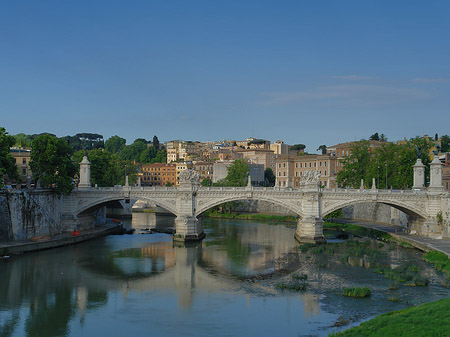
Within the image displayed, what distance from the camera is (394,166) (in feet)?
188

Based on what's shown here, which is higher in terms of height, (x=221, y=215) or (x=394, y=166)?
(x=394, y=166)

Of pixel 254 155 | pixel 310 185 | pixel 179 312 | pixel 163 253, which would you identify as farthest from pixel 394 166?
pixel 254 155

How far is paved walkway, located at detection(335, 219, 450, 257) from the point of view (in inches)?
1453

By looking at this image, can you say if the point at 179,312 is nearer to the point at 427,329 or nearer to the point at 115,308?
the point at 115,308

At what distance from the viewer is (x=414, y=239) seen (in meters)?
41.4

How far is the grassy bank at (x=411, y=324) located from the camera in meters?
18.1

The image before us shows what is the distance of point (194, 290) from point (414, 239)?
2128 centimetres

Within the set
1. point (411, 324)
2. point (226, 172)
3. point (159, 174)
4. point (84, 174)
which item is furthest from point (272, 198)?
point (159, 174)

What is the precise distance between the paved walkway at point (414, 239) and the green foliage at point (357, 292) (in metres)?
10.0

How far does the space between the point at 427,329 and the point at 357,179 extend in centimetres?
4440

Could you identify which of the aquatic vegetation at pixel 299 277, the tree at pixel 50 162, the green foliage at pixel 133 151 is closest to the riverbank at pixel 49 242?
the tree at pixel 50 162

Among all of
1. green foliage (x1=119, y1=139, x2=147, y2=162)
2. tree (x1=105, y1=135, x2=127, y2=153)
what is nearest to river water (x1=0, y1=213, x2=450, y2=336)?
green foliage (x1=119, y1=139, x2=147, y2=162)

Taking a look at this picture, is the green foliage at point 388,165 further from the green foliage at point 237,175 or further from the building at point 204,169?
the building at point 204,169

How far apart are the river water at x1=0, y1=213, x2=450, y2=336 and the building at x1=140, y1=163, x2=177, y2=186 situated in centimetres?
6546
